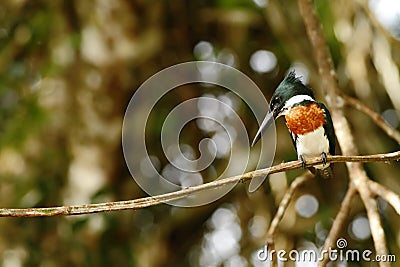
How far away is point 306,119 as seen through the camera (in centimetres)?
102

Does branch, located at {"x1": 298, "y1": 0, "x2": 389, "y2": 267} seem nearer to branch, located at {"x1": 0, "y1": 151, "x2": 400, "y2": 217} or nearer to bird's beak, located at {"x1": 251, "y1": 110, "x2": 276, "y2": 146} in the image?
bird's beak, located at {"x1": 251, "y1": 110, "x2": 276, "y2": 146}

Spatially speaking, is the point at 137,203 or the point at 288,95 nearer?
the point at 137,203

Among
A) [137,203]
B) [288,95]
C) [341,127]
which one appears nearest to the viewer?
[137,203]

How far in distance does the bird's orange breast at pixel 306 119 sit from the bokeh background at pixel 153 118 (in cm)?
89

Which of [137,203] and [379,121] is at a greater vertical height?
[379,121]

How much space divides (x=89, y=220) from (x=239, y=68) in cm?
78

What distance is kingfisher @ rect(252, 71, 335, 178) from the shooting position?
99cm

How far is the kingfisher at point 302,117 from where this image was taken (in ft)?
3.24

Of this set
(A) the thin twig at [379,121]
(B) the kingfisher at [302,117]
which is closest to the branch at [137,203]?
(B) the kingfisher at [302,117]

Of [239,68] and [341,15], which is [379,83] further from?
[239,68]

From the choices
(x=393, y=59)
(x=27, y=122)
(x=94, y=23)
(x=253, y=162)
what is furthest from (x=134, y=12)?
(x=393, y=59)

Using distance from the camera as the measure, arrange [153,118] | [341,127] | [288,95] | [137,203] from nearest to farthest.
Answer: [137,203] < [288,95] < [341,127] < [153,118]

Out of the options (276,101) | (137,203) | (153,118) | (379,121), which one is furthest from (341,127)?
(153,118)

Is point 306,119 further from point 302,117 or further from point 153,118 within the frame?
point 153,118
